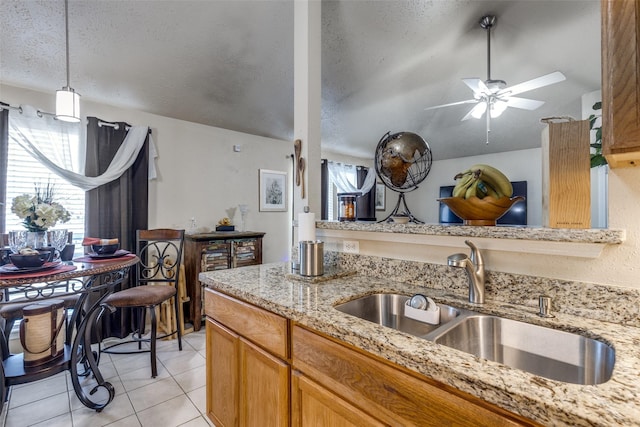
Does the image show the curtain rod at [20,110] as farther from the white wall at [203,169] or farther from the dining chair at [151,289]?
the dining chair at [151,289]

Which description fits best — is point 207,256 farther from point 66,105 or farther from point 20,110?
point 20,110

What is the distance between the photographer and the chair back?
2756 millimetres

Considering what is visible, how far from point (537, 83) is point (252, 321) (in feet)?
9.46

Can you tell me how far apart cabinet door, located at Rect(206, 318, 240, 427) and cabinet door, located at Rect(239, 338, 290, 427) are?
0.06m

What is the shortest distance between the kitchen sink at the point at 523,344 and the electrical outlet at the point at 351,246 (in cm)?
47

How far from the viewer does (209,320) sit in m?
1.61

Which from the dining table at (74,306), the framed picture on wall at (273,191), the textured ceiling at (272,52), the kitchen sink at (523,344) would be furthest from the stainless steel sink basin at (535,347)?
the framed picture on wall at (273,191)

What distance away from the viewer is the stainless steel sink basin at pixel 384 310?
3.91 feet

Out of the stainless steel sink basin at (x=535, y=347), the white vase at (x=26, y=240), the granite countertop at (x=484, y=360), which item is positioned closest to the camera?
the granite countertop at (x=484, y=360)

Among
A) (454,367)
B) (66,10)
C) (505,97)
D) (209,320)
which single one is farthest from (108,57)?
(505,97)

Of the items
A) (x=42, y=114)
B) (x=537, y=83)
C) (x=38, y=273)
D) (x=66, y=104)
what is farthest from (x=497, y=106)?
(x=42, y=114)

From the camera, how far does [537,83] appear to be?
8.22 ft

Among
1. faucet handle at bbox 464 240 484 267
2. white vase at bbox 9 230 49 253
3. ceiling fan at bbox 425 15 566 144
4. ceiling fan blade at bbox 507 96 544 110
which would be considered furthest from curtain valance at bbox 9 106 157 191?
ceiling fan blade at bbox 507 96 544 110

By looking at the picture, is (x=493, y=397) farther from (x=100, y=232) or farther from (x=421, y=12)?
(x=100, y=232)
